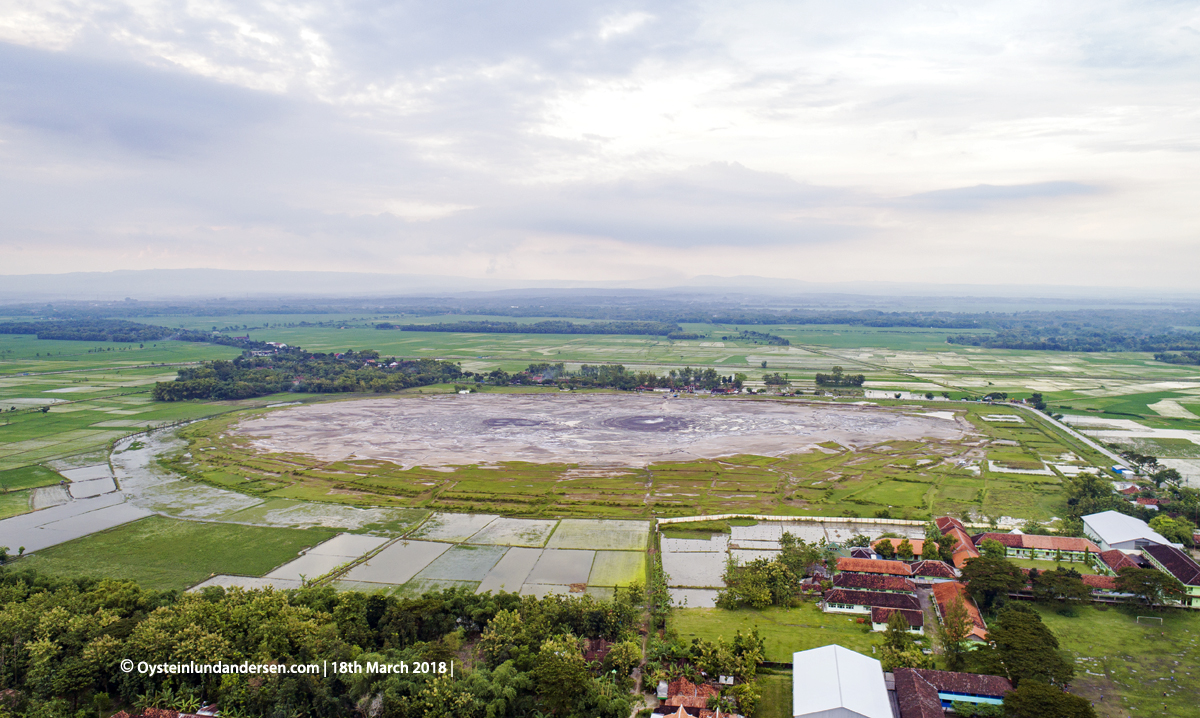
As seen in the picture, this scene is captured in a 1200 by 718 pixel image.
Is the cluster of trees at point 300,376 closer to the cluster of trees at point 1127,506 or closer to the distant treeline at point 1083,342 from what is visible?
the cluster of trees at point 1127,506

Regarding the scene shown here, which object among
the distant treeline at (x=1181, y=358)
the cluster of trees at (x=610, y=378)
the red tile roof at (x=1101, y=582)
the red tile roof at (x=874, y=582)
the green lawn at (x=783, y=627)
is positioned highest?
the distant treeline at (x=1181, y=358)

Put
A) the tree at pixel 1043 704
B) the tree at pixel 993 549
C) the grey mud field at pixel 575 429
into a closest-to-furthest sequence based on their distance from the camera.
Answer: the tree at pixel 1043 704 < the tree at pixel 993 549 < the grey mud field at pixel 575 429

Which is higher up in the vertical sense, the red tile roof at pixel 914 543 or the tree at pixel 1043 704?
the tree at pixel 1043 704

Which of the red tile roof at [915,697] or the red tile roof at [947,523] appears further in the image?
the red tile roof at [947,523]

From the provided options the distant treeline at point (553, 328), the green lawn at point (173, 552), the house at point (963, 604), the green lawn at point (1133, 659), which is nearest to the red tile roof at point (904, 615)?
the house at point (963, 604)

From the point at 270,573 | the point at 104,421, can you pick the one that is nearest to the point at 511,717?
the point at 270,573

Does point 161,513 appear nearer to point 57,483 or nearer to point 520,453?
point 57,483

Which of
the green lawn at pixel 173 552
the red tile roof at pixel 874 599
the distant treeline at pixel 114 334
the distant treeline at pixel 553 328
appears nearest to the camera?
the red tile roof at pixel 874 599
